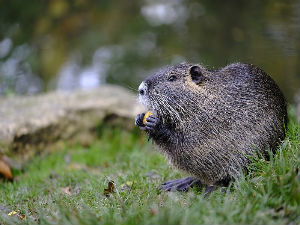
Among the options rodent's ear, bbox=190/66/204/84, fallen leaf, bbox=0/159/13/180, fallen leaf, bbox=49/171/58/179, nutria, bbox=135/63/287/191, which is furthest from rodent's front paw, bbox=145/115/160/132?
fallen leaf, bbox=0/159/13/180

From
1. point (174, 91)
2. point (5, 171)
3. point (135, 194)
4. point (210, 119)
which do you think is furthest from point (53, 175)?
point (210, 119)

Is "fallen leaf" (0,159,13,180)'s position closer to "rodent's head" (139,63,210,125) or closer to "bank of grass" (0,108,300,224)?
"bank of grass" (0,108,300,224)

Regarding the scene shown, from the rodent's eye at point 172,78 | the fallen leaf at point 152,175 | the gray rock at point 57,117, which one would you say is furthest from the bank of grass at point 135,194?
the rodent's eye at point 172,78

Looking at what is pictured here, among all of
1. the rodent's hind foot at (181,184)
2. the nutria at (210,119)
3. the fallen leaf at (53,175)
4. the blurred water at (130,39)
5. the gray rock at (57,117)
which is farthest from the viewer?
the blurred water at (130,39)

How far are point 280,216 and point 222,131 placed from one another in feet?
4.12

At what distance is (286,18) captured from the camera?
8.87 meters

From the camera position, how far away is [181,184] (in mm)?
4164

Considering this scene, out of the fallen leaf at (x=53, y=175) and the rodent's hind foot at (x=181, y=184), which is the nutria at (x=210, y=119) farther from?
the fallen leaf at (x=53, y=175)

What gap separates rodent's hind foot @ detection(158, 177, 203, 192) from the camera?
4.04 m

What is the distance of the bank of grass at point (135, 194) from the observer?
2738mm

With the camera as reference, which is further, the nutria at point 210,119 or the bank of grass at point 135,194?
the nutria at point 210,119

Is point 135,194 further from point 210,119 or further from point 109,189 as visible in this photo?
point 210,119

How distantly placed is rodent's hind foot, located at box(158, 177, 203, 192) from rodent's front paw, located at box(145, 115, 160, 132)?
23.6 inches

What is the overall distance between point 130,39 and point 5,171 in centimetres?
680
